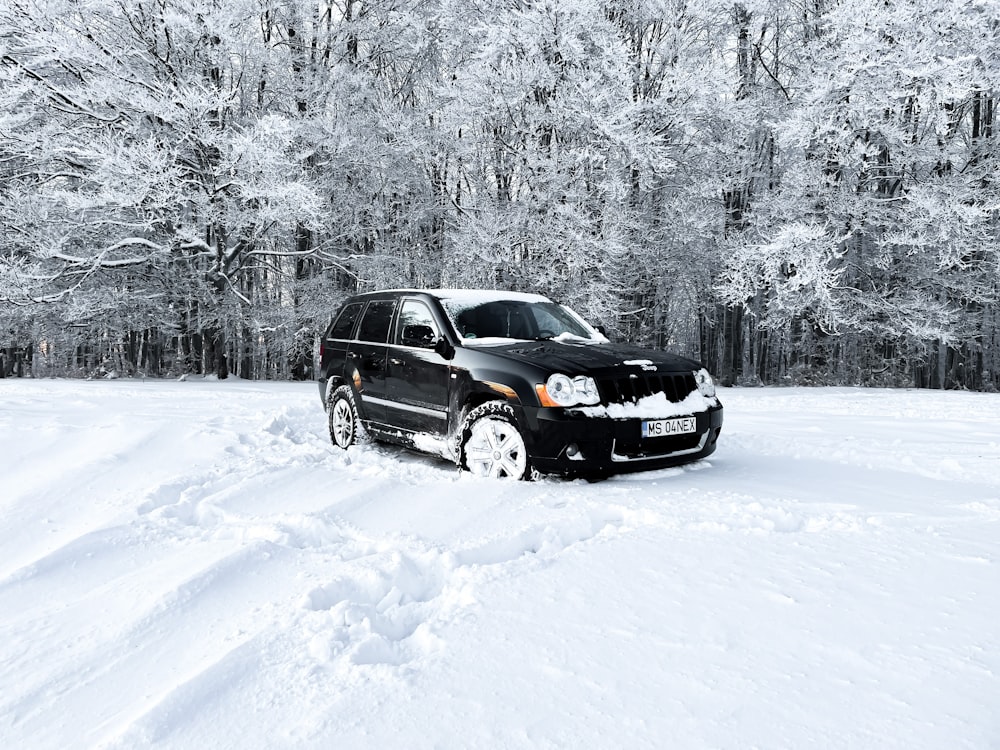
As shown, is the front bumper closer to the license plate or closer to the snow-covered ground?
the license plate

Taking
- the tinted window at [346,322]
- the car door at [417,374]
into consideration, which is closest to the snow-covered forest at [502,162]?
the tinted window at [346,322]

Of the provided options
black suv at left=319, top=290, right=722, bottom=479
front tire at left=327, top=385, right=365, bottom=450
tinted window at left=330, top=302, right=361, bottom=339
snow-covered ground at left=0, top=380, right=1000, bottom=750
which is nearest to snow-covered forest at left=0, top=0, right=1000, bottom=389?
tinted window at left=330, top=302, right=361, bottom=339

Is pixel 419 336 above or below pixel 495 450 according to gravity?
above

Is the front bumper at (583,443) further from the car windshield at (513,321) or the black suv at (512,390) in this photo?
the car windshield at (513,321)

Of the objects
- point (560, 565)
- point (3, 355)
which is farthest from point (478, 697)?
point (3, 355)

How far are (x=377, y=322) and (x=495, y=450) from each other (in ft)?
7.45

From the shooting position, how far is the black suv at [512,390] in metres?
5.47

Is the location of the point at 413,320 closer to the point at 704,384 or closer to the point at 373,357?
the point at 373,357

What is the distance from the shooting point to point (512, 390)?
5637 mm

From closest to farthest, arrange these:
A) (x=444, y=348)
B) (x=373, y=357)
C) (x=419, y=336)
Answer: (x=444, y=348) < (x=419, y=336) < (x=373, y=357)

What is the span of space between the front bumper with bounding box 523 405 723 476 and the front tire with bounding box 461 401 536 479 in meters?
0.13

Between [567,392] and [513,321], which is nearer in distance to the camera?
[567,392]

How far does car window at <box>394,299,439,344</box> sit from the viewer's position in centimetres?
658

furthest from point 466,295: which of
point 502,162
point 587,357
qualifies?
point 502,162
